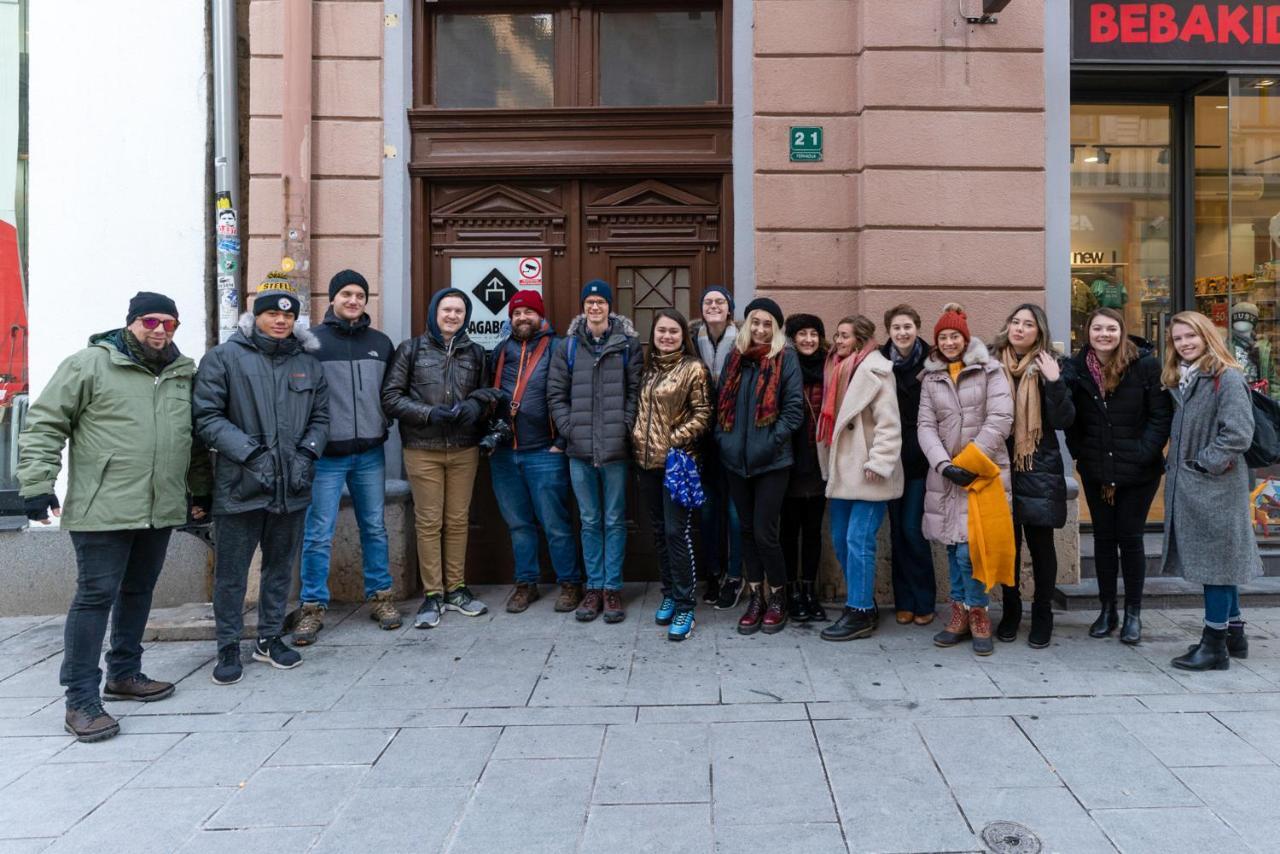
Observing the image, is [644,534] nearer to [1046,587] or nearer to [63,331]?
[1046,587]

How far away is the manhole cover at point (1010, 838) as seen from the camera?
117 inches

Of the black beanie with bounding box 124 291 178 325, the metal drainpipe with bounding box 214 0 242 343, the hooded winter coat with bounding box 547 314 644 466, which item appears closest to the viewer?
the black beanie with bounding box 124 291 178 325

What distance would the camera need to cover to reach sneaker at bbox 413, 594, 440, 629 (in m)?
5.66

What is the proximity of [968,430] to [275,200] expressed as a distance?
4932 millimetres

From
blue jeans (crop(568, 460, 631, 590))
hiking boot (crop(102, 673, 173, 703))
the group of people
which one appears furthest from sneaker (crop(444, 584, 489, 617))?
hiking boot (crop(102, 673, 173, 703))

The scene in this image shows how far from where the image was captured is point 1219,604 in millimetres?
4727

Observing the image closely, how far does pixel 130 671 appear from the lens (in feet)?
14.8

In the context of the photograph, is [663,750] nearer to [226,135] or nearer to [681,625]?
Answer: [681,625]

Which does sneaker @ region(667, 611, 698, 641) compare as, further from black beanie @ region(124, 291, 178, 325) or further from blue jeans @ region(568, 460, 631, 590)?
black beanie @ region(124, 291, 178, 325)

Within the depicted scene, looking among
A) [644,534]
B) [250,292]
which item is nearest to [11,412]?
[250,292]

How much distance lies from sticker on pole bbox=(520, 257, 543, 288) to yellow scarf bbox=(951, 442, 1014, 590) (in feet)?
11.1

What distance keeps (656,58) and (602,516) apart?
3603 millimetres

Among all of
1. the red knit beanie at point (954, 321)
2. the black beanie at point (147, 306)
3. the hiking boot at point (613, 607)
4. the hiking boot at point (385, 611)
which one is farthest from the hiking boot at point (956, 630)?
the black beanie at point (147, 306)

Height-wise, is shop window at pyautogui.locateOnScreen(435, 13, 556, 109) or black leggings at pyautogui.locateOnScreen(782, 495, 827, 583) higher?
shop window at pyautogui.locateOnScreen(435, 13, 556, 109)
